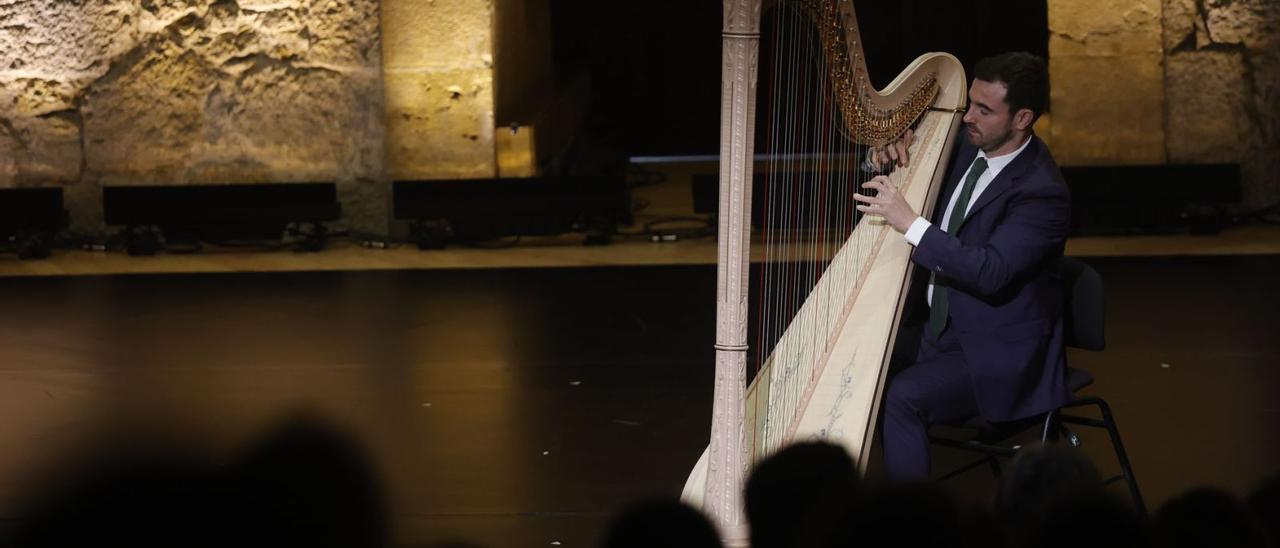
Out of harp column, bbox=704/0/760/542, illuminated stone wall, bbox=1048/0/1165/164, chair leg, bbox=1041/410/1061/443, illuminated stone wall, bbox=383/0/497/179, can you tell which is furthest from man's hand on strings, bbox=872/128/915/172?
illuminated stone wall, bbox=1048/0/1165/164

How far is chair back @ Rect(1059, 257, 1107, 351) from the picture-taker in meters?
3.37

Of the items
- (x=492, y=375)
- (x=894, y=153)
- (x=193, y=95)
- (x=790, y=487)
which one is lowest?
(x=492, y=375)

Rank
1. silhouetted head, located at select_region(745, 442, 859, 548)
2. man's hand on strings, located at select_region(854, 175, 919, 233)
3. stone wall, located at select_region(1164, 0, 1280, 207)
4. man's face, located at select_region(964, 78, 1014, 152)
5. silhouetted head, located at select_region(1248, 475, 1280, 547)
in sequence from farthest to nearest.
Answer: stone wall, located at select_region(1164, 0, 1280, 207)
man's face, located at select_region(964, 78, 1014, 152)
man's hand on strings, located at select_region(854, 175, 919, 233)
silhouetted head, located at select_region(745, 442, 859, 548)
silhouetted head, located at select_region(1248, 475, 1280, 547)

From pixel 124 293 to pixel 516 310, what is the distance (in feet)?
5.85

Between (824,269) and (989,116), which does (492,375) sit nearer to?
(824,269)

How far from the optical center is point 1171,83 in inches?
331

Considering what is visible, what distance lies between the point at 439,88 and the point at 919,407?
5669 millimetres

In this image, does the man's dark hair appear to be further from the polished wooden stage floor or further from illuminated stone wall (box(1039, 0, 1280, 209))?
illuminated stone wall (box(1039, 0, 1280, 209))

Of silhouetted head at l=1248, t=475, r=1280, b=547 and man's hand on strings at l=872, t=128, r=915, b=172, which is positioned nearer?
silhouetted head at l=1248, t=475, r=1280, b=547

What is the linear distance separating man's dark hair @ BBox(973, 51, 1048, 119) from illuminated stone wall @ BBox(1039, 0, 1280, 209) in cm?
545

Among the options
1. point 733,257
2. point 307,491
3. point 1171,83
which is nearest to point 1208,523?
point 307,491

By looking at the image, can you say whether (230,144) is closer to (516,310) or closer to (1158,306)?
(516,310)

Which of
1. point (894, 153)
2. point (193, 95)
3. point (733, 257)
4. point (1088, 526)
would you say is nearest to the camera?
point (1088, 526)

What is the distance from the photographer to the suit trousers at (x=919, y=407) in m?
3.15
